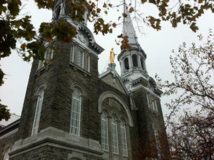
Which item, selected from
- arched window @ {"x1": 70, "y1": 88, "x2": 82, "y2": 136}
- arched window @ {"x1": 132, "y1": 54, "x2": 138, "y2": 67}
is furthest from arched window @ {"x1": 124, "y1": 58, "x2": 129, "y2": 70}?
arched window @ {"x1": 70, "y1": 88, "x2": 82, "y2": 136}

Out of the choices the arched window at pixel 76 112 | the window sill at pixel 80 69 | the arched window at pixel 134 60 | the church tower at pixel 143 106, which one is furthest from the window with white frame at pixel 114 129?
the arched window at pixel 134 60

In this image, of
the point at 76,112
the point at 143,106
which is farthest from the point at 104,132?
the point at 143,106

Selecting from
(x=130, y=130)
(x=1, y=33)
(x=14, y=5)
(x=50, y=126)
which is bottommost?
(x=1, y=33)

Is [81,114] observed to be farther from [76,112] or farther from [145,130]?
[145,130]

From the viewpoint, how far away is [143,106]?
25031 mm

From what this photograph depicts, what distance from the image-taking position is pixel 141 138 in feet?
75.5

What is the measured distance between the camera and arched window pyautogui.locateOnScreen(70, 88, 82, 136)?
15729 mm

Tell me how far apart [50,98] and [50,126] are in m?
2.18

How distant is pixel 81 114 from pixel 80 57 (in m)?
5.45

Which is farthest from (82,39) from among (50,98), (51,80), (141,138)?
(141,138)

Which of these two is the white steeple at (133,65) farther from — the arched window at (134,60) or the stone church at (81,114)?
the stone church at (81,114)

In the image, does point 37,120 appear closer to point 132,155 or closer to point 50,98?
point 50,98

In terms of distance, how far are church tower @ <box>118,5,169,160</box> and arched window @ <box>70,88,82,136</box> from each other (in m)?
5.50

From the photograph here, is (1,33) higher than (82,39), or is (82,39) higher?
(82,39)
